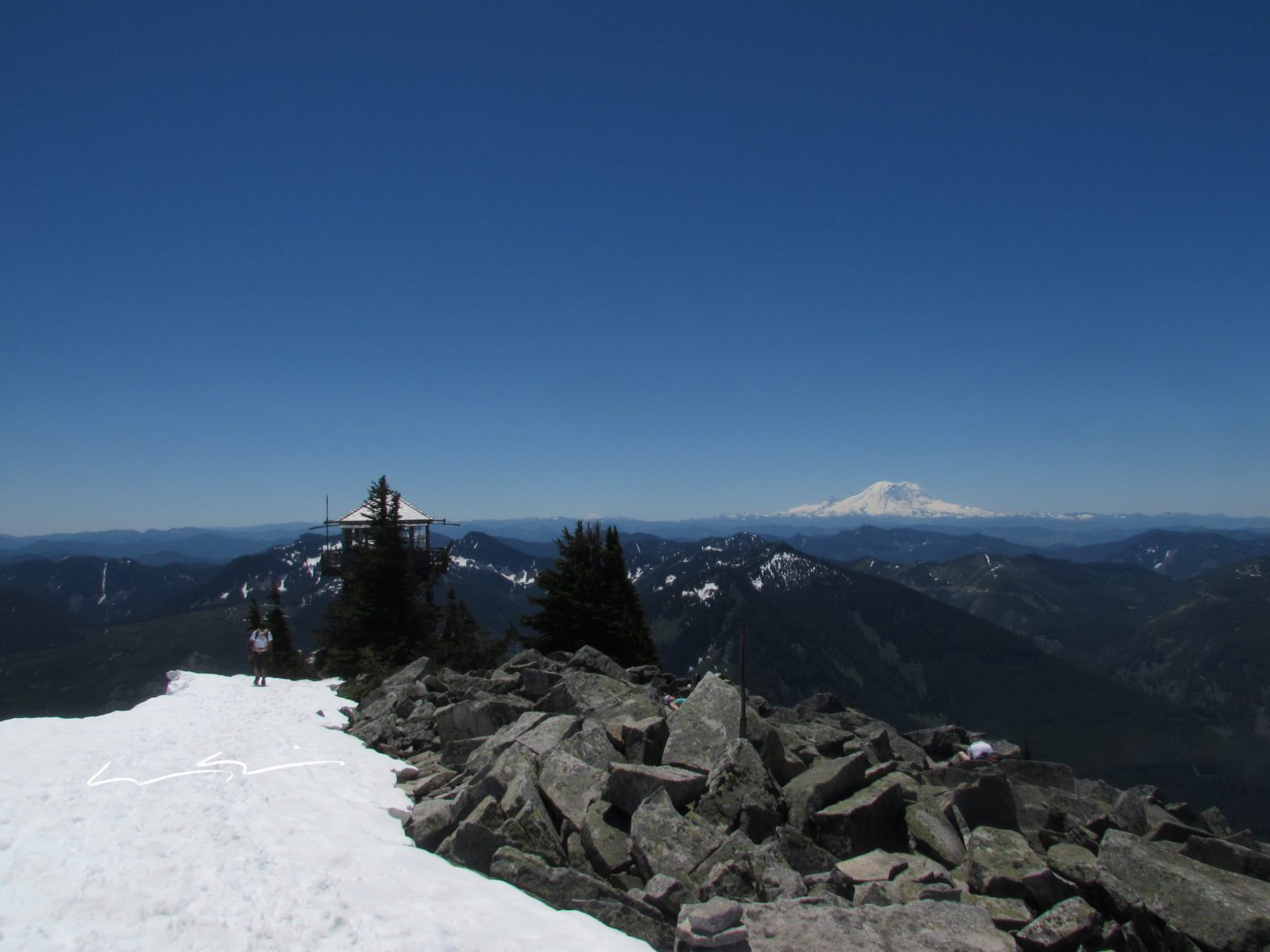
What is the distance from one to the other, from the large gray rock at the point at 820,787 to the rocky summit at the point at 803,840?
0.03 meters

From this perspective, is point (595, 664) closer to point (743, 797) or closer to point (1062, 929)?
point (743, 797)

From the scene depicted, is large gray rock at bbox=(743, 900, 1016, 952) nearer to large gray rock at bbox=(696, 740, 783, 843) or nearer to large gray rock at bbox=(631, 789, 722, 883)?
large gray rock at bbox=(631, 789, 722, 883)

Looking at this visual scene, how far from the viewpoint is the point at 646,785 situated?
402 inches

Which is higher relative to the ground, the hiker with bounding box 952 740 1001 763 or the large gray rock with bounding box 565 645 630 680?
the large gray rock with bounding box 565 645 630 680

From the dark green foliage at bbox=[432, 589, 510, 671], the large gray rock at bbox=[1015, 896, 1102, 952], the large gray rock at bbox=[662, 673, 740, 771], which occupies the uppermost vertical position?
the large gray rock at bbox=[662, 673, 740, 771]

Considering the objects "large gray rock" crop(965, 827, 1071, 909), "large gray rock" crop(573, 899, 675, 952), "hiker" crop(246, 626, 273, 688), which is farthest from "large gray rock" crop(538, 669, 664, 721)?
"hiker" crop(246, 626, 273, 688)

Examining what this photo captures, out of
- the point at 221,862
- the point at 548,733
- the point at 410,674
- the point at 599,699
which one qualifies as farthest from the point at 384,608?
the point at 221,862

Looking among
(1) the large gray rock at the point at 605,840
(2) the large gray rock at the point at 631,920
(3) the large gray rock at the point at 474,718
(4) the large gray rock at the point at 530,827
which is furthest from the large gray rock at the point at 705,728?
(3) the large gray rock at the point at 474,718

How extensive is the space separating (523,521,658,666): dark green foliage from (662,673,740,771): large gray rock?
18.9m

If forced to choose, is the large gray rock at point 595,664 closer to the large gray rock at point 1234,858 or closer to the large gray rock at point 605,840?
the large gray rock at point 605,840

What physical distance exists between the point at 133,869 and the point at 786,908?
7582 millimetres

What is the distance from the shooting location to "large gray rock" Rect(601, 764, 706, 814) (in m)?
10.1

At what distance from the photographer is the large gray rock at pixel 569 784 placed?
10.3 m

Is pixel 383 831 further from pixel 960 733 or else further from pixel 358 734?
pixel 960 733
